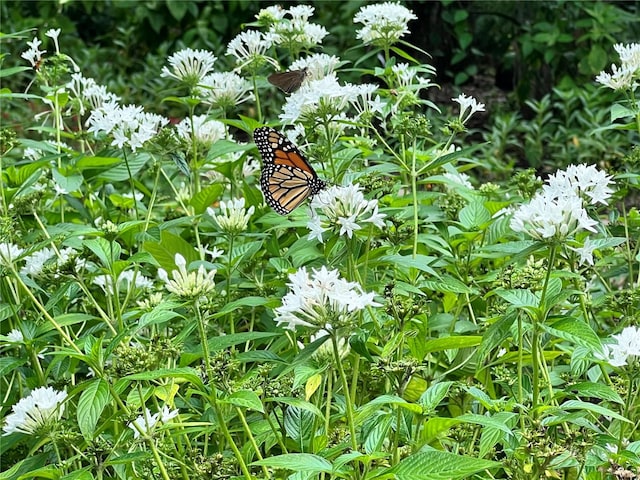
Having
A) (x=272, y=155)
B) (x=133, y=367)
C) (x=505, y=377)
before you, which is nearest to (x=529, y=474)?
(x=505, y=377)

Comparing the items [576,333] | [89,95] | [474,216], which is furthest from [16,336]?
[576,333]

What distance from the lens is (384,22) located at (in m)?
2.10

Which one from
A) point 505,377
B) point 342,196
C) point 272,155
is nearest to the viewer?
point 342,196

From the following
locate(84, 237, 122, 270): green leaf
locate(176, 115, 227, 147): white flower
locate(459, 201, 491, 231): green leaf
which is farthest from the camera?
locate(176, 115, 227, 147): white flower

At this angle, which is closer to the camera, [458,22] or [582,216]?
[582,216]

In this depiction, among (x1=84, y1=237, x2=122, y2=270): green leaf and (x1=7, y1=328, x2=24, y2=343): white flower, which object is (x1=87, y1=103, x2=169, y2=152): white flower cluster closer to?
(x1=84, y1=237, x2=122, y2=270): green leaf

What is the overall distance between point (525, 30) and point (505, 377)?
170 inches

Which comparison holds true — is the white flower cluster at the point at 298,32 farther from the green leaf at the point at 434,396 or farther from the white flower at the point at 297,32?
the green leaf at the point at 434,396

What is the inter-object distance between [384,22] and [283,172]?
47 centimetres

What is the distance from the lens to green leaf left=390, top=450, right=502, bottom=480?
1.18 m

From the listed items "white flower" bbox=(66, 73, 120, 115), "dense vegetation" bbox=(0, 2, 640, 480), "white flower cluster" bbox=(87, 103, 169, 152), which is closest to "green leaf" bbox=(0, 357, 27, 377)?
"dense vegetation" bbox=(0, 2, 640, 480)

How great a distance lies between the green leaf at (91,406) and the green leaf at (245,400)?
9.0 inches

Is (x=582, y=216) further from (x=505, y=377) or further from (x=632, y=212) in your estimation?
(x=632, y=212)

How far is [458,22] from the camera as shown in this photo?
5.66 metres
